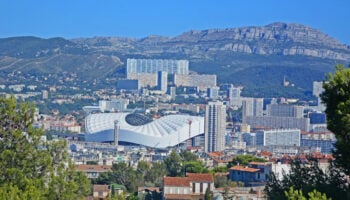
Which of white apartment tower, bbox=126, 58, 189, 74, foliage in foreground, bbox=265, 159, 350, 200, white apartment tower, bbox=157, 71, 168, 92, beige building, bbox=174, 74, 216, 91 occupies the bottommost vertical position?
foliage in foreground, bbox=265, 159, 350, 200

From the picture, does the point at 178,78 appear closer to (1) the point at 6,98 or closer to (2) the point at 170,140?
(2) the point at 170,140

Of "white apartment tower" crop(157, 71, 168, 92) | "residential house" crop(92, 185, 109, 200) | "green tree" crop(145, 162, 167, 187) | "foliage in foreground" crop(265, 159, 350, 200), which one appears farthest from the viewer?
"white apartment tower" crop(157, 71, 168, 92)

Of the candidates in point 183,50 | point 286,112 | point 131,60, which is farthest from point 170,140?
point 183,50

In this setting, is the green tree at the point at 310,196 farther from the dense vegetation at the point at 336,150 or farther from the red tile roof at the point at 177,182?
the red tile roof at the point at 177,182

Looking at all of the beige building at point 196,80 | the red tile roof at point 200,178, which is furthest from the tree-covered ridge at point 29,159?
the beige building at point 196,80

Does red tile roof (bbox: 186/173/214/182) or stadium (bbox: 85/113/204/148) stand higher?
stadium (bbox: 85/113/204/148)

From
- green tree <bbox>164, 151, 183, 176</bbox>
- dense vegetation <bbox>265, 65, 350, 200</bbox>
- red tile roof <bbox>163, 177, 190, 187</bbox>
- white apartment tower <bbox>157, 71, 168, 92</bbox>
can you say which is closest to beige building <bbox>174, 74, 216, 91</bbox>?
white apartment tower <bbox>157, 71, 168, 92</bbox>

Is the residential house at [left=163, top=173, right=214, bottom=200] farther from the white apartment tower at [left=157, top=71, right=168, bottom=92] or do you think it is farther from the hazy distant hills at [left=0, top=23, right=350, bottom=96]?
the white apartment tower at [left=157, top=71, right=168, bottom=92]
